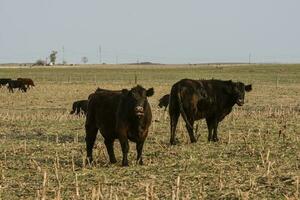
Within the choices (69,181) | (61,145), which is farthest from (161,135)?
(69,181)

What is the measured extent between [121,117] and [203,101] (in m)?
5.01

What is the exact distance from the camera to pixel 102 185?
31.6ft

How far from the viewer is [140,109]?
11578mm

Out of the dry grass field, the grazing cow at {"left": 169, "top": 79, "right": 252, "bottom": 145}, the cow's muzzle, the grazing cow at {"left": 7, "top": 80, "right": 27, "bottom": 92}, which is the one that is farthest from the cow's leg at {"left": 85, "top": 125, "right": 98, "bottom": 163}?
the grazing cow at {"left": 7, "top": 80, "right": 27, "bottom": 92}

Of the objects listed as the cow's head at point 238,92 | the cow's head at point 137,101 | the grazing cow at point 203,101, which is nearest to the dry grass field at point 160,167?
the grazing cow at point 203,101

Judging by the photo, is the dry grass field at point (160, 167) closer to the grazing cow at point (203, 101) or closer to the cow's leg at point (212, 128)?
the cow's leg at point (212, 128)

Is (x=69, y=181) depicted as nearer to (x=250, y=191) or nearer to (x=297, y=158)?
(x=250, y=191)

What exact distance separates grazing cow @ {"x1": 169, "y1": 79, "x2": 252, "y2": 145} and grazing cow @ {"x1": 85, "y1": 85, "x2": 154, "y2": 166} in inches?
112

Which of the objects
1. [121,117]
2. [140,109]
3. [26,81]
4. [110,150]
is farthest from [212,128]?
[26,81]

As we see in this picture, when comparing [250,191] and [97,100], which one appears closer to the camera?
[250,191]

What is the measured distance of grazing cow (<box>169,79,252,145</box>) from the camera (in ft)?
52.4

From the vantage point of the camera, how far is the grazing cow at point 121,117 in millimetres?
11852

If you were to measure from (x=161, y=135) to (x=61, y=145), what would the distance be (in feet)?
12.0

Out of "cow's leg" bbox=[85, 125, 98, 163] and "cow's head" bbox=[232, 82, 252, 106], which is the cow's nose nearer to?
"cow's leg" bbox=[85, 125, 98, 163]
